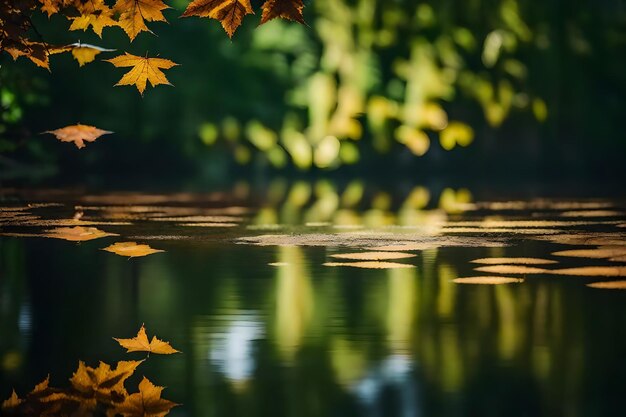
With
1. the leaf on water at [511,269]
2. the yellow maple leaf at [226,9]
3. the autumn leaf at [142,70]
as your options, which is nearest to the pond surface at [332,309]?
the leaf on water at [511,269]

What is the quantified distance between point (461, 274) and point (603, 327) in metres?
1.92

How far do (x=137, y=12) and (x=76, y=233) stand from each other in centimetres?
460

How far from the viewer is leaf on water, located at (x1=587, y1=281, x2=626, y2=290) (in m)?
6.86

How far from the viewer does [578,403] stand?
4164mm

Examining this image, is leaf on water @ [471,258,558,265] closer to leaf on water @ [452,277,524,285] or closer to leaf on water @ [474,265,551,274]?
leaf on water @ [474,265,551,274]

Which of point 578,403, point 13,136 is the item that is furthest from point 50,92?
point 578,403

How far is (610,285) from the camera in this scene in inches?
274

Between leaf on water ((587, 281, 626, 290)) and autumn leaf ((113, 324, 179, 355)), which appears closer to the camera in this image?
autumn leaf ((113, 324, 179, 355))

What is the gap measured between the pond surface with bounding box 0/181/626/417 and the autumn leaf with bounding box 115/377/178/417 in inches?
2.2

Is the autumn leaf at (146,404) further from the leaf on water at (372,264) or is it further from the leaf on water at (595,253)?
the leaf on water at (595,253)

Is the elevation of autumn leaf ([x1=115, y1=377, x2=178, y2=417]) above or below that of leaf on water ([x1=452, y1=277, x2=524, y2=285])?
below

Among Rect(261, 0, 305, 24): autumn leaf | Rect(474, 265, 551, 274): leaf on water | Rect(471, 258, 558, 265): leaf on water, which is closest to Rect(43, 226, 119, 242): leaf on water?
Rect(471, 258, 558, 265): leaf on water

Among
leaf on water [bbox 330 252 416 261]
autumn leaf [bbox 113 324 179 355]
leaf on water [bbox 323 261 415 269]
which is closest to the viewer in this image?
autumn leaf [bbox 113 324 179 355]

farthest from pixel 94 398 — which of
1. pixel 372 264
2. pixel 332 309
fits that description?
pixel 372 264
